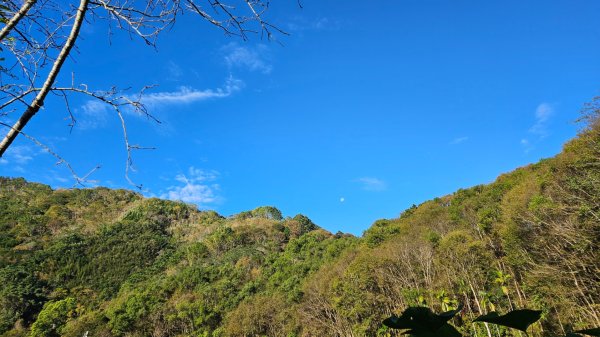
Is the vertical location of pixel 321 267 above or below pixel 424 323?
above

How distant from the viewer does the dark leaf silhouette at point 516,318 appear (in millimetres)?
768

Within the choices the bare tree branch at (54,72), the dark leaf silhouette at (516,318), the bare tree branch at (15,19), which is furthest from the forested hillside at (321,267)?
the bare tree branch at (15,19)

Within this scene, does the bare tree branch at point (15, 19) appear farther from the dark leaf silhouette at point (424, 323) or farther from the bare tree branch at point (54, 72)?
the dark leaf silhouette at point (424, 323)

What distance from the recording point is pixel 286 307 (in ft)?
120

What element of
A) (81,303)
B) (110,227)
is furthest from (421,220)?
(110,227)

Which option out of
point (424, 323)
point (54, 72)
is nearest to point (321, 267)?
point (54, 72)

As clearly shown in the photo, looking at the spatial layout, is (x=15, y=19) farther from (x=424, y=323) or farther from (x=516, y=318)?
(x=516, y=318)

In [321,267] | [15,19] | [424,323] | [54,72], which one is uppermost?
[321,267]

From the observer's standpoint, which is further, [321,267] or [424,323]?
[321,267]

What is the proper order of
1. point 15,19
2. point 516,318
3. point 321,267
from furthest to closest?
point 321,267 < point 15,19 < point 516,318

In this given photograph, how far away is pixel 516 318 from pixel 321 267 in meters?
40.9

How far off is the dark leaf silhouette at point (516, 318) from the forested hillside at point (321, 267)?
7.12 meters

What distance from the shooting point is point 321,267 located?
40.2 meters

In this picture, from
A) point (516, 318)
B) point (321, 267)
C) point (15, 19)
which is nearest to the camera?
point (516, 318)
